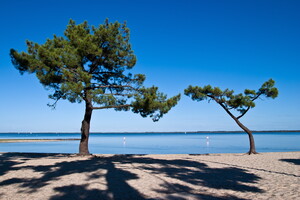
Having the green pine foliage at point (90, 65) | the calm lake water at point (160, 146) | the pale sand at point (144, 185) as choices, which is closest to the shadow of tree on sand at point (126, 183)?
the pale sand at point (144, 185)

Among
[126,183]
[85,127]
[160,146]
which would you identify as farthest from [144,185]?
[160,146]

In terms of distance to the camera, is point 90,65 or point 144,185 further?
point 90,65

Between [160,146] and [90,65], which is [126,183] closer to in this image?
[90,65]

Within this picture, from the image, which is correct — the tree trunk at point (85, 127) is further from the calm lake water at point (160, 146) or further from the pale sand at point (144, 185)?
the calm lake water at point (160, 146)

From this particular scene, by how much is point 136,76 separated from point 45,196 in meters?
10.7

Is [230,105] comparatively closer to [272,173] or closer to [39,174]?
[272,173]

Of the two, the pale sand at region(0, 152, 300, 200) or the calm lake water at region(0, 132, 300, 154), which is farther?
the calm lake water at region(0, 132, 300, 154)

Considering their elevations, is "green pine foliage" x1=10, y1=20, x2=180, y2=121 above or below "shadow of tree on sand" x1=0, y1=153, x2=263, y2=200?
above

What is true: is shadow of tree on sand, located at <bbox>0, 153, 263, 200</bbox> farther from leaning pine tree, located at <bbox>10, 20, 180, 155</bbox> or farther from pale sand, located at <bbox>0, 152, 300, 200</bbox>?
leaning pine tree, located at <bbox>10, 20, 180, 155</bbox>

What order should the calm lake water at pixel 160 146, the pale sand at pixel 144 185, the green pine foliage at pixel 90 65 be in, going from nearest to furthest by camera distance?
the pale sand at pixel 144 185
the green pine foliage at pixel 90 65
the calm lake water at pixel 160 146

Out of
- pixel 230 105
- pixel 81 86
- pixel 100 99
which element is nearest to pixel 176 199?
pixel 81 86

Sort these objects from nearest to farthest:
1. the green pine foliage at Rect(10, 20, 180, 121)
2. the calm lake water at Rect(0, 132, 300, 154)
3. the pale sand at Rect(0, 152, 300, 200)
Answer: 1. the pale sand at Rect(0, 152, 300, 200)
2. the green pine foliage at Rect(10, 20, 180, 121)
3. the calm lake water at Rect(0, 132, 300, 154)

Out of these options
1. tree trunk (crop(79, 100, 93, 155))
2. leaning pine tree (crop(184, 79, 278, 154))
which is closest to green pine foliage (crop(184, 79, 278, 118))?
leaning pine tree (crop(184, 79, 278, 154))

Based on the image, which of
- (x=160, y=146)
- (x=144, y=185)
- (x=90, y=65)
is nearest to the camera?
(x=144, y=185)
